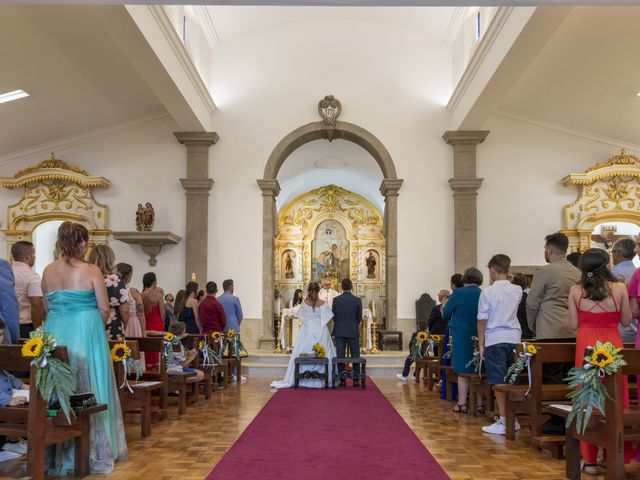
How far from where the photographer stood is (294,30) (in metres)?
13.8

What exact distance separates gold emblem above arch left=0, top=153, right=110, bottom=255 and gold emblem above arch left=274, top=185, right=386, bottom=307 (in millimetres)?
9443

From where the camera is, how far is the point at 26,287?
5688 millimetres

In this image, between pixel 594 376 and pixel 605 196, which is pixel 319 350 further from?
pixel 605 196

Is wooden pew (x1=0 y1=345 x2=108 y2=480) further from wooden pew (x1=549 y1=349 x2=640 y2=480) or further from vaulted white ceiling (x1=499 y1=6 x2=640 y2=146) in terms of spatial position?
vaulted white ceiling (x1=499 y1=6 x2=640 y2=146)

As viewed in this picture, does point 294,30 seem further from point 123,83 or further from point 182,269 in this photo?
point 182,269

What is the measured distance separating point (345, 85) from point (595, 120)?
484 centimetres

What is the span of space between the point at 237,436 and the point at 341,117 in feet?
29.1

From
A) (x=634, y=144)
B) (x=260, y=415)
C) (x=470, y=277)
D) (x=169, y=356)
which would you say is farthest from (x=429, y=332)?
(x=634, y=144)

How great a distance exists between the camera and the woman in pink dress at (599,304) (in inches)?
181

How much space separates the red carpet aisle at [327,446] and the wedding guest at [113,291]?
1400 millimetres

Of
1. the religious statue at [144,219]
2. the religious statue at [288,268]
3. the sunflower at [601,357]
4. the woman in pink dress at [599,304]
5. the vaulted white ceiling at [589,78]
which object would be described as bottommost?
the sunflower at [601,357]

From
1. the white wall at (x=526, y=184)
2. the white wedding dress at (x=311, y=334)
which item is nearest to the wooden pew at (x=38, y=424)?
the white wedding dress at (x=311, y=334)

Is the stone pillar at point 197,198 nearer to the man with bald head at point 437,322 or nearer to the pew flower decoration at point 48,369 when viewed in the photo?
the man with bald head at point 437,322

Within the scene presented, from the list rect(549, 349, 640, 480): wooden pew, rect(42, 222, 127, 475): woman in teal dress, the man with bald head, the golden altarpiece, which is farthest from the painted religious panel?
rect(549, 349, 640, 480): wooden pew
